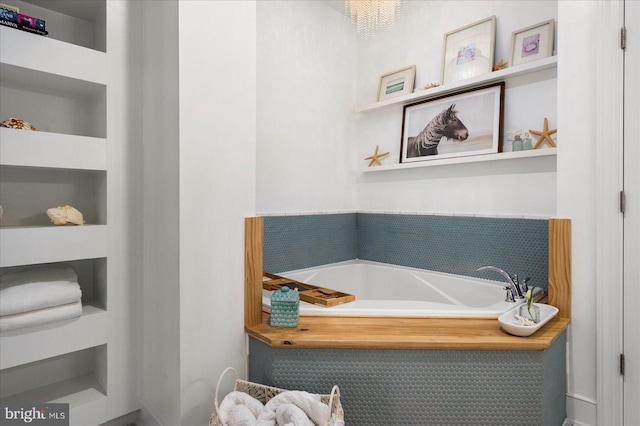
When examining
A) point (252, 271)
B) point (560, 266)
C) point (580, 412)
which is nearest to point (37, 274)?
point (252, 271)

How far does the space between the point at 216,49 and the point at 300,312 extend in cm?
119

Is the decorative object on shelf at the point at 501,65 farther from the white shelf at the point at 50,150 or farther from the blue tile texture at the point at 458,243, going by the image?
the white shelf at the point at 50,150

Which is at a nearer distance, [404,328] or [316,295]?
[404,328]

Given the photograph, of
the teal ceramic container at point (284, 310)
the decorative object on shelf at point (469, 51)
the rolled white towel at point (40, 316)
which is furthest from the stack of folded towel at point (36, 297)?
the decorative object on shelf at point (469, 51)

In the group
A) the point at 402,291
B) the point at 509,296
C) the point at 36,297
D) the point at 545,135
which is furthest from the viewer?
the point at 402,291

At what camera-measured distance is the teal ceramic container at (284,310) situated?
1.59 m

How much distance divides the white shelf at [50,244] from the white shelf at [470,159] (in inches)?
77.3

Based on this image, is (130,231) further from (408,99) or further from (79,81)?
(408,99)

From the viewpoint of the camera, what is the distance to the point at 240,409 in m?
1.35

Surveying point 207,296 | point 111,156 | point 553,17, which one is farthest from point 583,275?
point 111,156

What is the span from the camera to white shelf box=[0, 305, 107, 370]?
4.62 feet

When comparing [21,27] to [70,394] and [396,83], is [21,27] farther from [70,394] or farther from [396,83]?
[396,83]

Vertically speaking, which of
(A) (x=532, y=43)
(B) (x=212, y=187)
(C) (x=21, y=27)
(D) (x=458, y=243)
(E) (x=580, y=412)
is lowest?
→ (E) (x=580, y=412)

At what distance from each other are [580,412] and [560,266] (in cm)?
67
